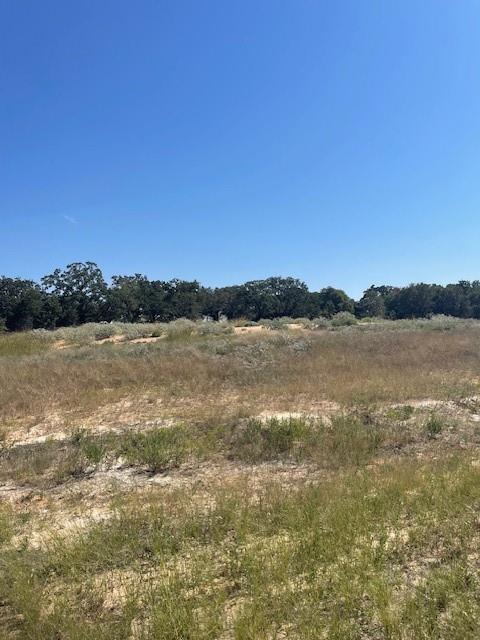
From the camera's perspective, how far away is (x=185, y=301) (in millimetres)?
69438

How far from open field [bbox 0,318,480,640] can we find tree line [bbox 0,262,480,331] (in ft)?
170

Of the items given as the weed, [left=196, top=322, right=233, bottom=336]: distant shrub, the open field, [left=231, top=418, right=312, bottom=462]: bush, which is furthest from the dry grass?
[left=196, top=322, right=233, bottom=336]: distant shrub

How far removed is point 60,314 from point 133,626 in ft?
206

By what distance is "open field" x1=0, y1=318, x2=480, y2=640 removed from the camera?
3.01 m

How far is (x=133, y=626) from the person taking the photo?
3.02 meters

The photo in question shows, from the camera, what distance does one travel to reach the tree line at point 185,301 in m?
60.5

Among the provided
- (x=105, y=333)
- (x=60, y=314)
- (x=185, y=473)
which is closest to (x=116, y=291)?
(x=60, y=314)

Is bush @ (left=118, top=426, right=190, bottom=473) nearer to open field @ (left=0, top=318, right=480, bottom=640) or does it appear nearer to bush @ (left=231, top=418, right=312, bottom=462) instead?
open field @ (left=0, top=318, right=480, bottom=640)

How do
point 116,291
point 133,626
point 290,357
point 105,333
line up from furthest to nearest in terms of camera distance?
point 116,291 < point 105,333 < point 290,357 < point 133,626

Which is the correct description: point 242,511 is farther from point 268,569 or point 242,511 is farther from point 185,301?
point 185,301

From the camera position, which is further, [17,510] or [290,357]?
[290,357]

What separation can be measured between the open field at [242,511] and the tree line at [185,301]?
5182 cm

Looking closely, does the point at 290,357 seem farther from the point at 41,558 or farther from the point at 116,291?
the point at 116,291

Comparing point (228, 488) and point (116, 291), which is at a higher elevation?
point (116, 291)
